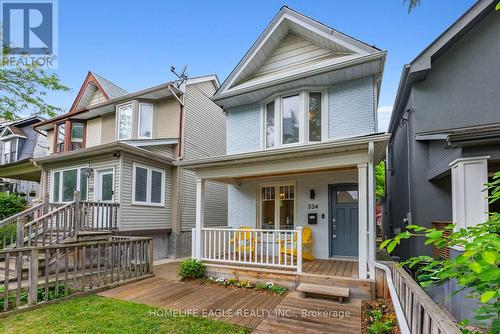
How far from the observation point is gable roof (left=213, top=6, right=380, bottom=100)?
8.15m

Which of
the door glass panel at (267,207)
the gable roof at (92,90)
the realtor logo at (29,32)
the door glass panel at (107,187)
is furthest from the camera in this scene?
the gable roof at (92,90)

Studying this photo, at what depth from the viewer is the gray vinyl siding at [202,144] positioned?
39.9 feet

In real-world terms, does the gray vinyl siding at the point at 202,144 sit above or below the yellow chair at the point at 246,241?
above

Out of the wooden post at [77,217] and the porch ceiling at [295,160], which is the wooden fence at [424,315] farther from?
the wooden post at [77,217]

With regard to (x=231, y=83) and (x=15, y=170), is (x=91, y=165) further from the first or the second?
(x=15, y=170)

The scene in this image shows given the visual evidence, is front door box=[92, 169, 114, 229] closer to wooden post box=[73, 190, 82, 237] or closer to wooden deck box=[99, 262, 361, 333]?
wooden post box=[73, 190, 82, 237]

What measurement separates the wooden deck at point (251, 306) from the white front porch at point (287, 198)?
3.27ft

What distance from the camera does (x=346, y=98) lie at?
8.24 m

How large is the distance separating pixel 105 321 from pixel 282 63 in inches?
336

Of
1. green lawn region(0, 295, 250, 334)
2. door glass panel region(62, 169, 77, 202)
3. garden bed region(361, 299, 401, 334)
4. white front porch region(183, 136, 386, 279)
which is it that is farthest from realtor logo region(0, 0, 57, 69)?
garden bed region(361, 299, 401, 334)

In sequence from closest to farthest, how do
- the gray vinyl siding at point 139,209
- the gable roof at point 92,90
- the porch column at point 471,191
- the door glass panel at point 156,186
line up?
the porch column at point 471,191
the gray vinyl siding at point 139,209
the door glass panel at point 156,186
the gable roof at point 92,90

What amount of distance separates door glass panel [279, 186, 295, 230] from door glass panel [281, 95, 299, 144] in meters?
1.61

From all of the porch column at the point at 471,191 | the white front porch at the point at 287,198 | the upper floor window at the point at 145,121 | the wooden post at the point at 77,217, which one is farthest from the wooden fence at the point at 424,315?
the upper floor window at the point at 145,121

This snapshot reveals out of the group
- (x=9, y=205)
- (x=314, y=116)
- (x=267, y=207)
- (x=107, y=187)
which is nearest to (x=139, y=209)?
(x=107, y=187)
